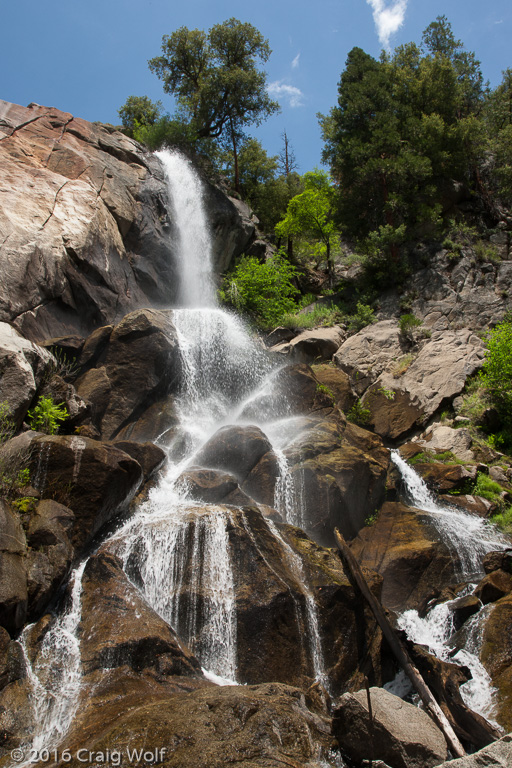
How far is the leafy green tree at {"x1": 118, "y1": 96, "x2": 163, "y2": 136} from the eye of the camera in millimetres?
32291

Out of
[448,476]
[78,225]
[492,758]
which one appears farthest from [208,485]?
[78,225]

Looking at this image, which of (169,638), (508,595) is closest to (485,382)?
(508,595)

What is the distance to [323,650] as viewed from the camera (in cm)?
812

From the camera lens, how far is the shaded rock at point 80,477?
8930 millimetres

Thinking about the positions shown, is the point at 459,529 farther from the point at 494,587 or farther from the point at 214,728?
the point at 214,728

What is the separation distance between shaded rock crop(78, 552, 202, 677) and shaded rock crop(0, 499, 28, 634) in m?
0.98

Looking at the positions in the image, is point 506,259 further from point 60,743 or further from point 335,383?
point 60,743

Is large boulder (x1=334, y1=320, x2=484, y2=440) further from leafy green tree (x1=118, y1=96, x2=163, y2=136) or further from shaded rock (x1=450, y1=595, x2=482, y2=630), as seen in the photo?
leafy green tree (x1=118, y1=96, x2=163, y2=136)

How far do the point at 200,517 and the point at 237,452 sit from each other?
3327 mm

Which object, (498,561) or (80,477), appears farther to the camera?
(498,561)

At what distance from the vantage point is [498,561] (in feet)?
34.6

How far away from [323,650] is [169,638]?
9.10 ft

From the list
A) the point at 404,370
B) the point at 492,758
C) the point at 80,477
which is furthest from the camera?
the point at 404,370

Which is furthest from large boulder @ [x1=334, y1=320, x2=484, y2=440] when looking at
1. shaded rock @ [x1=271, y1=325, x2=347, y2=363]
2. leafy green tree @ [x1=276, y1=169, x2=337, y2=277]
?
leafy green tree @ [x1=276, y1=169, x2=337, y2=277]
